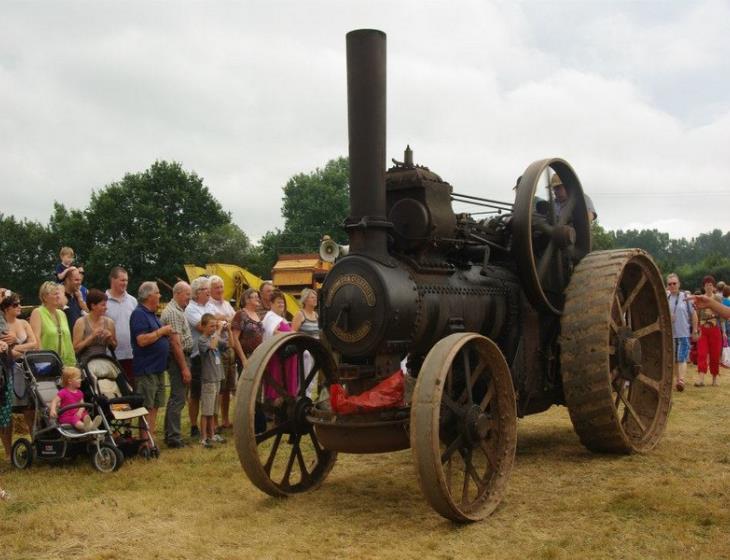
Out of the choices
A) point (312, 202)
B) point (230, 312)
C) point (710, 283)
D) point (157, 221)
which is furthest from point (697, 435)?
point (312, 202)

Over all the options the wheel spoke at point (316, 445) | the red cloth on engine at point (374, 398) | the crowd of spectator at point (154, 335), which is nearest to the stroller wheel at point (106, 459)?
the crowd of spectator at point (154, 335)

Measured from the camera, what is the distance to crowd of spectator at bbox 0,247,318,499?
20.8 ft

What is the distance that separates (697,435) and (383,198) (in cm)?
414

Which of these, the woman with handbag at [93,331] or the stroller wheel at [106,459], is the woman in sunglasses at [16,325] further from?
the stroller wheel at [106,459]

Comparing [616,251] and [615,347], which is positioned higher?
[616,251]

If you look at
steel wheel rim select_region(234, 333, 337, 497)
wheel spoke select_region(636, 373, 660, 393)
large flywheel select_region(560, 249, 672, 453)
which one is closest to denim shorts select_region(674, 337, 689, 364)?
large flywheel select_region(560, 249, 672, 453)

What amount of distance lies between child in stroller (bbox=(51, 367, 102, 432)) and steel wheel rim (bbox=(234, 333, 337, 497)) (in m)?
1.64

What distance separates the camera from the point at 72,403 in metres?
6.01

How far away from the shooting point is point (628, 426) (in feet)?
20.6

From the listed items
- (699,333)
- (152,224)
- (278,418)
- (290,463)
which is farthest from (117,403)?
(152,224)

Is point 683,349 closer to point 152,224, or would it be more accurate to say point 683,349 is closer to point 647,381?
point 647,381

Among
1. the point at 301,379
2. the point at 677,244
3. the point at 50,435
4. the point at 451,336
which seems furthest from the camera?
the point at 677,244

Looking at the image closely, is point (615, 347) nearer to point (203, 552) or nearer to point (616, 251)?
point (616, 251)

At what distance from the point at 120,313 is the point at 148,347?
65 cm
